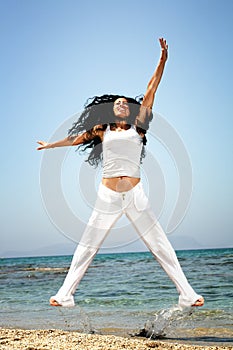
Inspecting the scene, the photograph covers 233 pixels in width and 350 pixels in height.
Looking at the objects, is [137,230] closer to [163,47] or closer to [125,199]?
[125,199]

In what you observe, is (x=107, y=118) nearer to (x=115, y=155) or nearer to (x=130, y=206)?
(x=115, y=155)

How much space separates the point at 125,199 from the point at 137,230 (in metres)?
0.40

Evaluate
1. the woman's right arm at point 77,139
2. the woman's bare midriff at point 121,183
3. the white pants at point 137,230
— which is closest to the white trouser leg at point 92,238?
the white pants at point 137,230

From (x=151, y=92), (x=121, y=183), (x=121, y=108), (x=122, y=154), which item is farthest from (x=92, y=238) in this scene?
(x=151, y=92)

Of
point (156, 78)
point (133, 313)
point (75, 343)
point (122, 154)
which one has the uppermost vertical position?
point (156, 78)

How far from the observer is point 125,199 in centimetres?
575

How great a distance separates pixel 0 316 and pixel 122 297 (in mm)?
3528

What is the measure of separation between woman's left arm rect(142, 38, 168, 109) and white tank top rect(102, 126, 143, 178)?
474 mm

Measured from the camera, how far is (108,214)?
5.76 meters

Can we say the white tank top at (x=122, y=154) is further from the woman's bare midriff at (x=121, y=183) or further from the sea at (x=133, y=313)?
the sea at (x=133, y=313)

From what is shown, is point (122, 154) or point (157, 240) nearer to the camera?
point (157, 240)

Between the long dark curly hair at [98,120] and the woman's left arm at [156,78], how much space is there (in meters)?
0.17

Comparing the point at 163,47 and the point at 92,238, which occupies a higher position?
the point at 163,47

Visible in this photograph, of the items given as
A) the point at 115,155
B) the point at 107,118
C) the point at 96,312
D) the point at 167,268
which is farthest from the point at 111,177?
the point at 96,312
